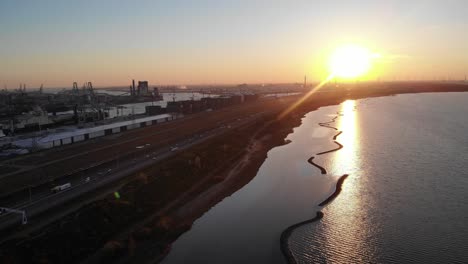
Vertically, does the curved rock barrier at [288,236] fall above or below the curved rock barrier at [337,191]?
below

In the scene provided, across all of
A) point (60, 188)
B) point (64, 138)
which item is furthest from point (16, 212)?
point (64, 138)

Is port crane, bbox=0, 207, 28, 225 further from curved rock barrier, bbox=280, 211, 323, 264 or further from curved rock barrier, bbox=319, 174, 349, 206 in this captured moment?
curved rock barrier, bbox=319, 174, 349, 206

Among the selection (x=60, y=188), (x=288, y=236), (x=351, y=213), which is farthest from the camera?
(x=60, y=188)

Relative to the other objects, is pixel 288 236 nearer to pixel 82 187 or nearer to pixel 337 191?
pixel 337 191

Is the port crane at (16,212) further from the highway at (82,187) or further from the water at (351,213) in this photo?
the water at (351,213)

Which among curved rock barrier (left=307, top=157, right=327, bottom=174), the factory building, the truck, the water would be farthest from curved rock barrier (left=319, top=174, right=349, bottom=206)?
the factory building

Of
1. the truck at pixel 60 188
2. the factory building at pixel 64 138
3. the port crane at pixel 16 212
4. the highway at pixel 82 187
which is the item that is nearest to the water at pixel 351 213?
the highway at pixel 82 187

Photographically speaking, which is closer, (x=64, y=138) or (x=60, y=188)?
(x=60, y=188)

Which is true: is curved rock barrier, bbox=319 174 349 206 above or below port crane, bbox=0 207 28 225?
below
